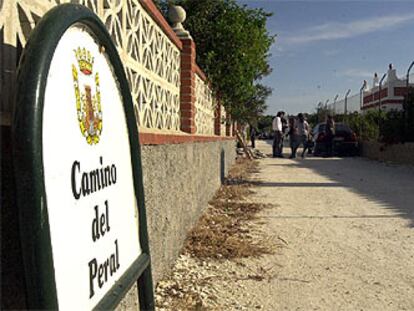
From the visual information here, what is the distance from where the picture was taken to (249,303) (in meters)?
3.70

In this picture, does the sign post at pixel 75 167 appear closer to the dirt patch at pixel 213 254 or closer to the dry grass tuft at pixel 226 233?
the dirt patch at pixel 213 254

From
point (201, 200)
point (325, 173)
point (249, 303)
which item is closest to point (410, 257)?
point (249, 303)

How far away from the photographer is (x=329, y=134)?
22.7m

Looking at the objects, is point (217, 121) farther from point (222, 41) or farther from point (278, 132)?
point (278, 132)

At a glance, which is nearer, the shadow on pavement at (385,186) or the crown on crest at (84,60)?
the crown on crest at (84,60)

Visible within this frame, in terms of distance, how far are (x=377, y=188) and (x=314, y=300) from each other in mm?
7199

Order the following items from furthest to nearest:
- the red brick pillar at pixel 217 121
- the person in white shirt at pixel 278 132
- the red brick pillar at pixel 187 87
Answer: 1. the person in white shirt at pixel 278 132
2. the red brick pillar at pixel 217 121
3. the red brick pillar at pixel 187 87

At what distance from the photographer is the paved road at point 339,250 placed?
12.6 ft

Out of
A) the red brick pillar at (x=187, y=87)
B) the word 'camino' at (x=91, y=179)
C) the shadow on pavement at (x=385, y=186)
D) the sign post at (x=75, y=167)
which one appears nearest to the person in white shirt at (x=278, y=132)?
the shadow on pavement at (x=385, y=186)

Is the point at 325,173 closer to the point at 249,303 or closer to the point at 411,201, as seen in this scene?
the point at 411,201

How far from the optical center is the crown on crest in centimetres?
165

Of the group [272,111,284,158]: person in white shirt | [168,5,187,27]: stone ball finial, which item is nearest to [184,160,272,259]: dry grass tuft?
[168,5,187,27]: stone ball finial

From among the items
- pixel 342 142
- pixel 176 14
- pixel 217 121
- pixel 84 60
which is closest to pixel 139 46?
pixel 84 60

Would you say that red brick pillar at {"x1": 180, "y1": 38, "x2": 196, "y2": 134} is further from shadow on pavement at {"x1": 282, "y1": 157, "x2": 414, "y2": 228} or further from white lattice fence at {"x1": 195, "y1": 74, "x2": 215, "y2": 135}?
shadow on pavement at {"x1": 282, "y1": 157, "x2": 414, "y2": 228}
